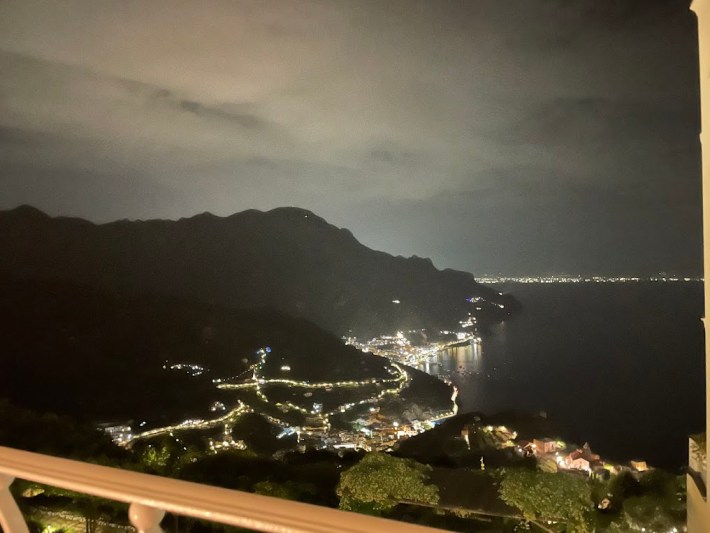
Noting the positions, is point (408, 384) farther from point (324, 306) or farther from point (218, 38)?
point (218, 38)

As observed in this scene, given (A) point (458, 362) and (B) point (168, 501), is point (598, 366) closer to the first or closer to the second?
(A) point (458, 362)

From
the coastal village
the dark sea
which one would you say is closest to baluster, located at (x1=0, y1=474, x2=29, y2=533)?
the coastal village

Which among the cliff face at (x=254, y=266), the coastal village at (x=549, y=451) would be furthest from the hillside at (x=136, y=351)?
the coastal village at (x=549, y=451)

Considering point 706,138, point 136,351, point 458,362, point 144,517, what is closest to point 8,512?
point 144,517

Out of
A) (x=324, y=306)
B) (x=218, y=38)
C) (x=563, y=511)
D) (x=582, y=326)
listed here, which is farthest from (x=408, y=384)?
(x=563, y=511)

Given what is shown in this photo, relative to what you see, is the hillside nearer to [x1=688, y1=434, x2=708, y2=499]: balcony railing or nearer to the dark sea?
the dark sea
